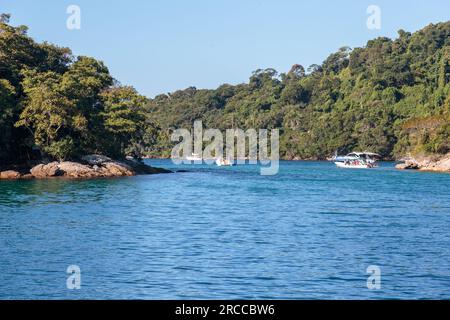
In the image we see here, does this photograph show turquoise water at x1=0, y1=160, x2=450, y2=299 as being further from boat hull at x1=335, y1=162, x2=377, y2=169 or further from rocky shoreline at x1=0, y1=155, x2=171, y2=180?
boat hull at x1=335, y1=162, x2=377, y2=169

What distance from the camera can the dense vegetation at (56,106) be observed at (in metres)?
72.7

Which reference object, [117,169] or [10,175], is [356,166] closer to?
[117,169]

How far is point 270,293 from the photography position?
2077cm

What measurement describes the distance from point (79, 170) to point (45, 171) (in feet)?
11.9

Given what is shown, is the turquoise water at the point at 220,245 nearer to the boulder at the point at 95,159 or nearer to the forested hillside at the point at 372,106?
the boulder at the point at 95,159

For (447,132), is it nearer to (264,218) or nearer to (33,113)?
(33,113)

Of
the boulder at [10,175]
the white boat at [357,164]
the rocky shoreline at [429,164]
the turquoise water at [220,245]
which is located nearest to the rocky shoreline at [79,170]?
the boulder at [10,175]

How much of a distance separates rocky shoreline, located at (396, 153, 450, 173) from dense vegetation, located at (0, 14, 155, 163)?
42537mm

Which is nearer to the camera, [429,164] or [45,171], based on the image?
[45,171]

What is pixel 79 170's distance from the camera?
74250mm

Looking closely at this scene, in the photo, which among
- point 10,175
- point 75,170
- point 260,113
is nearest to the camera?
point 10,175

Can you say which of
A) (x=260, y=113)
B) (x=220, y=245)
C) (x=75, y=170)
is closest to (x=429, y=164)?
(x=75, y=170)

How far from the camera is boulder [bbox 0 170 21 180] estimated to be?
70375 millimetres

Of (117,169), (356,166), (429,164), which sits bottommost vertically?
(356,166)
